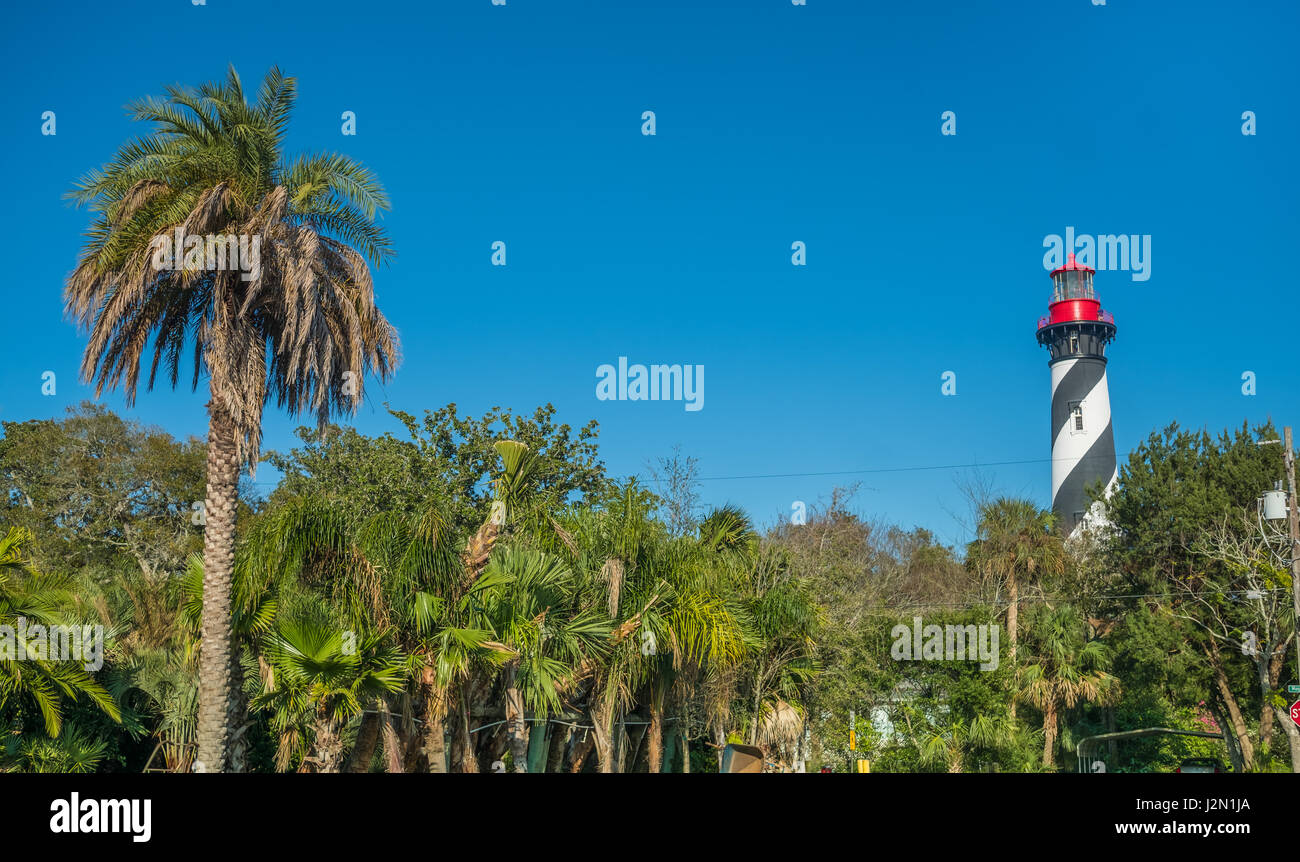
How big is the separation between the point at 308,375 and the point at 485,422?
53.4ft

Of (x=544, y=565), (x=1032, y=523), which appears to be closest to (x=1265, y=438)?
(x=1032, y=523)

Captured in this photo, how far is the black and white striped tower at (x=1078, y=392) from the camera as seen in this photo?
178 feet

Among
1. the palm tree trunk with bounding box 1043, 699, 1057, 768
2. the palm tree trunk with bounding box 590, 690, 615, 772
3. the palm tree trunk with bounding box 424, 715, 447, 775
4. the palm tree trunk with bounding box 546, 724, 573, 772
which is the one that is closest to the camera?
the palm tree trunk with bounding box 424, 715, 447, 775

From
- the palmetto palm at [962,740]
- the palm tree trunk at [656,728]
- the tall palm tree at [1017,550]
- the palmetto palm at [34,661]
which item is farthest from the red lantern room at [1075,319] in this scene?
the palmetto palm at [34,661]

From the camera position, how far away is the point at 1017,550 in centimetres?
2989

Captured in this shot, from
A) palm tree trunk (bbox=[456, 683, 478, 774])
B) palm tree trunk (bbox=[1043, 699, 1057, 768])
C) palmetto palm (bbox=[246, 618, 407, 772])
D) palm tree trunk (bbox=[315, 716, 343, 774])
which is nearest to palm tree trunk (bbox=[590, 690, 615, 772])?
palm tree trunk (bbox=[456, 683, 478, 774])

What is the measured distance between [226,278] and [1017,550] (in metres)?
23.4

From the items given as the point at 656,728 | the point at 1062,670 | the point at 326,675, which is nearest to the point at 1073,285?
the point at 1062,670

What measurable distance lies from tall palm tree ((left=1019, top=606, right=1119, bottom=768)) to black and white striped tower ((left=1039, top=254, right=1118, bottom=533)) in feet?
92.8

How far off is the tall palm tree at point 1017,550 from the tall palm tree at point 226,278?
68.1ft

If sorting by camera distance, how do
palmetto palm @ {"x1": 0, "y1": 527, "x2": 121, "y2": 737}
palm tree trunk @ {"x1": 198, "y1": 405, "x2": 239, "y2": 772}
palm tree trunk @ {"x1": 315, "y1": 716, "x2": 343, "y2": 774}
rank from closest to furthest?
palm tree trunk @ {"x1": 315, "y1": 716, "x2": 343, "y2": 774}, palmetto palm @ {"x1": 0, "y1": 527, "x2": 121, "y2": 737}, palm tree trunk @ {"x1": 198, "y1": 405, "x2": 239, "y2": 772}

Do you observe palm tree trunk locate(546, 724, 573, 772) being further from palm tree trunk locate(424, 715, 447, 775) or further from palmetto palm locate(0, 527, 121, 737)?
palmetto palm locate(0, 527, 121, 737)

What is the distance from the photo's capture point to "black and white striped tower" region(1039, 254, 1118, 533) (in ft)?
178
